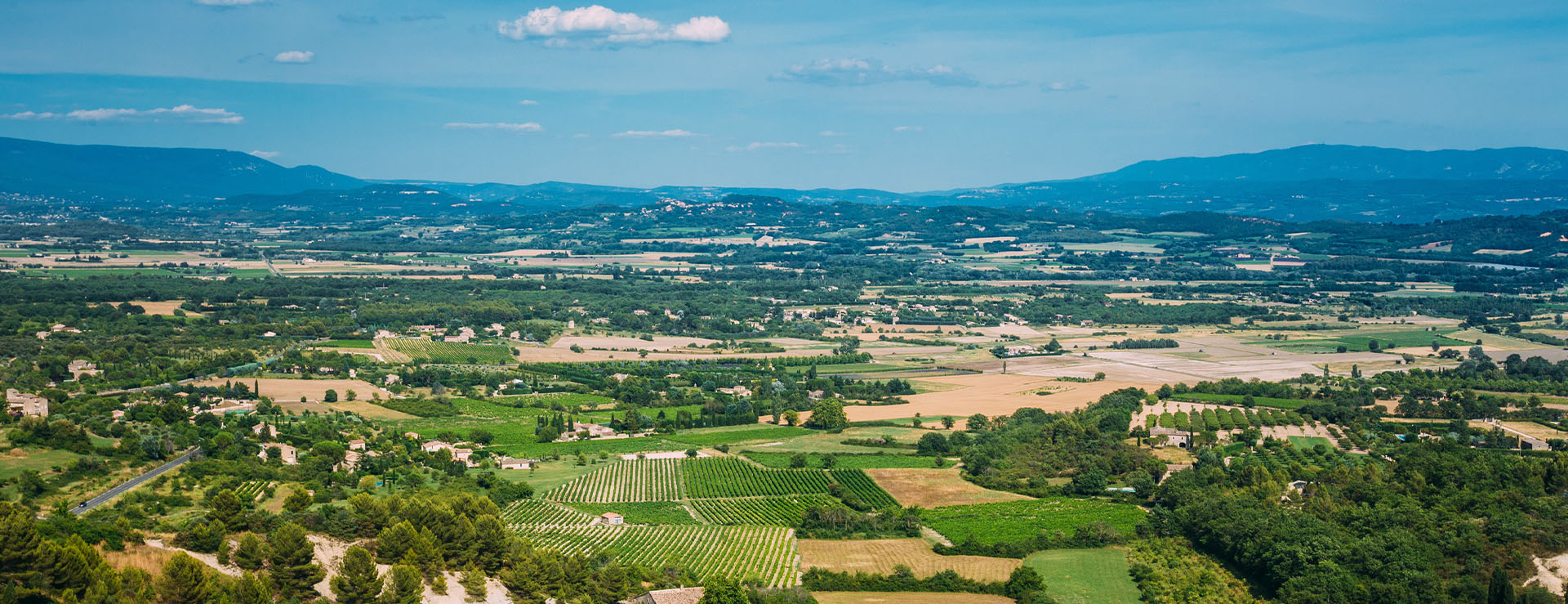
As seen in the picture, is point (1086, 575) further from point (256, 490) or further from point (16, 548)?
point (16, 548)

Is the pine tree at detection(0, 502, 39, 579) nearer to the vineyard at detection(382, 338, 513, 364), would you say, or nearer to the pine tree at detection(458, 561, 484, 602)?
the pine tree at detection(458, 561, 484, 602)

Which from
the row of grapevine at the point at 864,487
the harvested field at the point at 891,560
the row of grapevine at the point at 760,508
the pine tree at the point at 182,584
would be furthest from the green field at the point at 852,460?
the pine tree at the point at 182,584

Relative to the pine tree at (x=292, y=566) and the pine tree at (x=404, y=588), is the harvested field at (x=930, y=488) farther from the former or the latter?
the pine tree at (x=292, y=566)

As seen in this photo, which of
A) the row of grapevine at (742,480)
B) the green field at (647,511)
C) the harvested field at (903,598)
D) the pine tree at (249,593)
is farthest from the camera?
the row of grapevine at (742,480)

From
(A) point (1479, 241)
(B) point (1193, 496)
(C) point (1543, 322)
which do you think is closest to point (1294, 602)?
(B) point (1193, 496)

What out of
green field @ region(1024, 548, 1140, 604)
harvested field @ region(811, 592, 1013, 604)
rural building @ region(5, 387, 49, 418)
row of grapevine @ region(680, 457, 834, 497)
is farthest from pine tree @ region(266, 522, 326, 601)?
rural building @ region(5, 387, 49, 418)

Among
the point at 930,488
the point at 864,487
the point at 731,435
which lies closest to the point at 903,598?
the point at 864,487

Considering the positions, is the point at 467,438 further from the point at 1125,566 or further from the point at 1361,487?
the point at 1361,487
